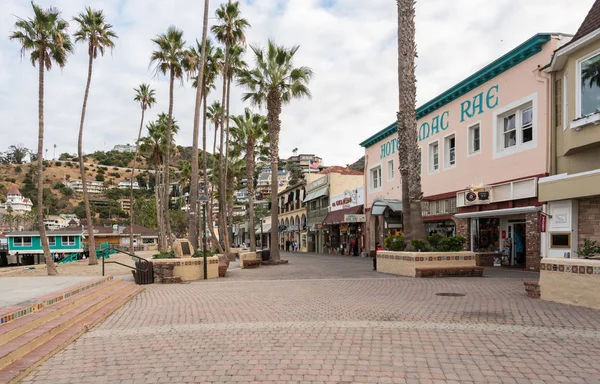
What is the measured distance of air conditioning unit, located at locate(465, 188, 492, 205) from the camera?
19922 millimetres

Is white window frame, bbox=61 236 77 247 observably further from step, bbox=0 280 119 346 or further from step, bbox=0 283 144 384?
step, bbox=0 283 144 384

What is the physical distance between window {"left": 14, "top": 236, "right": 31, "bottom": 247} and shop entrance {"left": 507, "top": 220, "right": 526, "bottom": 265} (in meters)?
46.2

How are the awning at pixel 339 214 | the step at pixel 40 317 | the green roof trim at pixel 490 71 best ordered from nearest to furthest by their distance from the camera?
the step at pixel 40 317
the green roof trim at pixel 490 71
the awning at pixel 339 214

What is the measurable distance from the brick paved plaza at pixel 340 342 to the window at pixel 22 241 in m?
44.7

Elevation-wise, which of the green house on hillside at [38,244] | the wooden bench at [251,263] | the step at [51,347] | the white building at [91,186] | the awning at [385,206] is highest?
the white building at [91,186]

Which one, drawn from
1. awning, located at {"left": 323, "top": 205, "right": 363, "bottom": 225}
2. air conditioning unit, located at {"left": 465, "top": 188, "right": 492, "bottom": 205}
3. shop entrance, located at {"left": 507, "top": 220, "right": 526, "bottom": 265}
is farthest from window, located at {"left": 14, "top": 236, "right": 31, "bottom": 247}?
shop entrance, located at {"left": 507, "top": 220, "right": 526, "bottom": 265}

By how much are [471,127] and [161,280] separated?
1542cm

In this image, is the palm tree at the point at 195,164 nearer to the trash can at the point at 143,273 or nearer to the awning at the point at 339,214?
the trash can at the point at 143,273

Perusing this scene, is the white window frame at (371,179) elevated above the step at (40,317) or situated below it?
above

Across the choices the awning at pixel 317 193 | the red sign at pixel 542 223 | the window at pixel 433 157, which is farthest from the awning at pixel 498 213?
the awning at pixel 317 193

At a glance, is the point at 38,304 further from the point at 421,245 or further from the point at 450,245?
the point at 450,245

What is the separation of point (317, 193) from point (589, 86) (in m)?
34.5

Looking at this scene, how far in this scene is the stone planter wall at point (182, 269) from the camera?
15375mm

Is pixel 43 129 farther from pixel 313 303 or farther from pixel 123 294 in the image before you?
pixel 313 303
